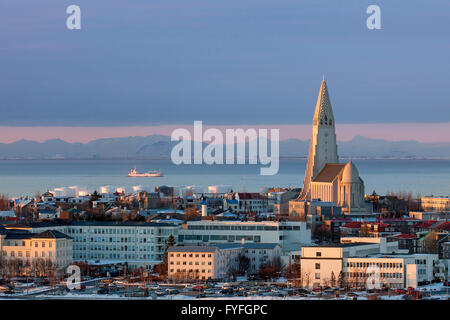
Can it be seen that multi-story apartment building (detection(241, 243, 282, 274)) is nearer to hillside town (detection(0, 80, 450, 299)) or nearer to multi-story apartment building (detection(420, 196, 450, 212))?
hillside town (detection(0, 80, 450, 299))

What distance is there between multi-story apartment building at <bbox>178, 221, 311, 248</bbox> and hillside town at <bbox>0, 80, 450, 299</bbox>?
1.6 inches

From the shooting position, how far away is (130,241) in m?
56.2

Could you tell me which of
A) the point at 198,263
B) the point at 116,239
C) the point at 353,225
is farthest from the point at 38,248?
the point at 353,225

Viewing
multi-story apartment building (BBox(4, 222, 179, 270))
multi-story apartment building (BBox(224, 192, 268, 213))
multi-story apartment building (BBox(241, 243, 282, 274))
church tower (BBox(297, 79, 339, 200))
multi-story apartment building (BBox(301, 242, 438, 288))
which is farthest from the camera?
church tower (BBox(297, 79, 339, 200))

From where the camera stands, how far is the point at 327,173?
8700 cm

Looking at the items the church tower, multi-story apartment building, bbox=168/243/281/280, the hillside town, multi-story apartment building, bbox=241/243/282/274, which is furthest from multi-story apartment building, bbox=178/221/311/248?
the church tower

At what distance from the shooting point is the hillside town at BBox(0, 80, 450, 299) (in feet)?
151

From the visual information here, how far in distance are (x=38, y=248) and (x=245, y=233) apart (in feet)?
29.6

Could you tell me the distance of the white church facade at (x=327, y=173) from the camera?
82.1m

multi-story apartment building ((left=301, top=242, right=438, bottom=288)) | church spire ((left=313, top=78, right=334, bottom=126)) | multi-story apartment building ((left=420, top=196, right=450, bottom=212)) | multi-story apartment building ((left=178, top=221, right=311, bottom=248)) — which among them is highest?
church spire ((left=313, top=78, right=334, bottom=126))

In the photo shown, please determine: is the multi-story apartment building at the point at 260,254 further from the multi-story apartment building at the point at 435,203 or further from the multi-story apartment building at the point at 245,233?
the multi-story apartment building at the point at 435,203

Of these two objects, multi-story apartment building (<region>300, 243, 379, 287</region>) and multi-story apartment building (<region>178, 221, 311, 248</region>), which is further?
multi-story apartment building (<region>178, 221, 311, 248</region>)
